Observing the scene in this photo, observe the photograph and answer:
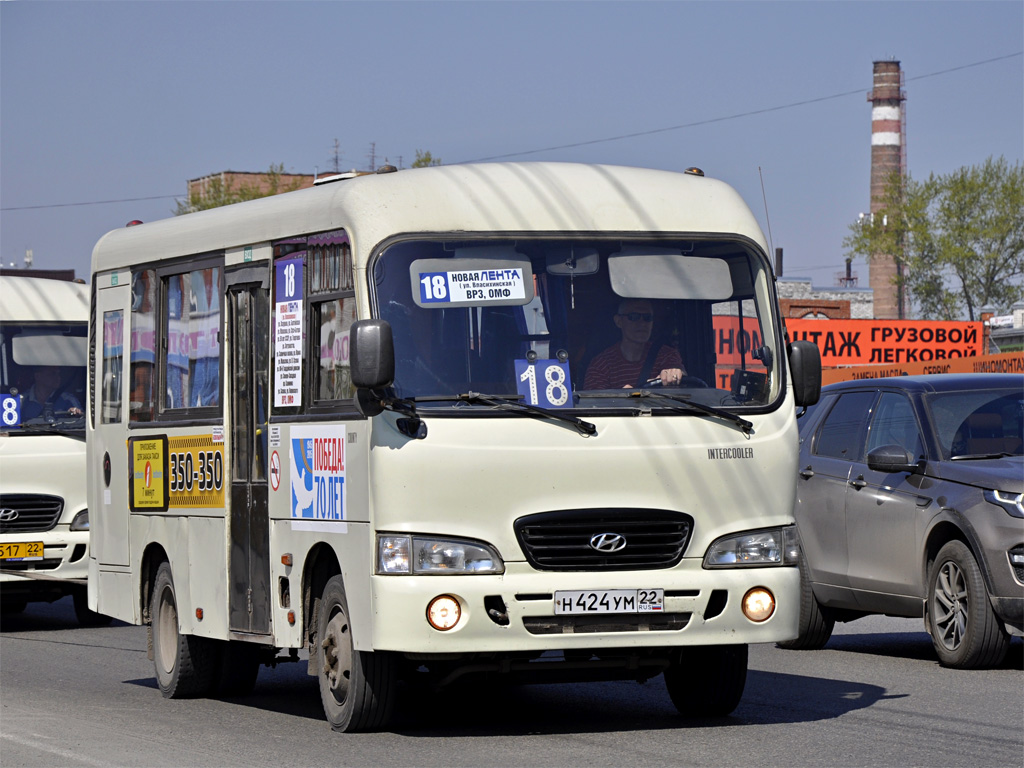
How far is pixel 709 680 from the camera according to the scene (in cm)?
920

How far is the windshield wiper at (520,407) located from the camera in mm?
8320

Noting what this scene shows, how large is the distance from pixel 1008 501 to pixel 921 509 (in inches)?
29.4

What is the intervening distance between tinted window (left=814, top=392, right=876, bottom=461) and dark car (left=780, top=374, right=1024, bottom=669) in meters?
0.01

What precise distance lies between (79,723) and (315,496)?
6.28 feet

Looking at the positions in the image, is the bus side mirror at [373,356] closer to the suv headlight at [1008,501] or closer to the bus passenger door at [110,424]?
the bus passenger door at [110,424]

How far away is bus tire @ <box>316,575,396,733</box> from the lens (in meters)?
8.55

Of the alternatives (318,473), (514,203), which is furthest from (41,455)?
(514,203)

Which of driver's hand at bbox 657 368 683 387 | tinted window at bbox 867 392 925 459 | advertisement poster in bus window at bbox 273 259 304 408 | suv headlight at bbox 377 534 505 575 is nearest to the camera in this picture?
suv headlight at bbox 377 534 505 575

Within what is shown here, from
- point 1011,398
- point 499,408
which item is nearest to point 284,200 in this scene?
point 499,408

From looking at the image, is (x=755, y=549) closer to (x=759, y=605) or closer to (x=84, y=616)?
(x=759, y=605)

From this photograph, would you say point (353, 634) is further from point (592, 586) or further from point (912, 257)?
point (912, 257)

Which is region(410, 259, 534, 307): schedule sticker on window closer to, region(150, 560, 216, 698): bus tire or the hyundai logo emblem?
the hyundai logo emblem

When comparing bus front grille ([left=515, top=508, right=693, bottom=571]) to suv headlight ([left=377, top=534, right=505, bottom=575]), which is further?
bus front grille ([left=515, top=508, right=693, bottom=571])

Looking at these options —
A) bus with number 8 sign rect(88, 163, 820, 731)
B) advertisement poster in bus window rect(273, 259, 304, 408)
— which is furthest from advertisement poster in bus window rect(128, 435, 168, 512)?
advertisement poster in bus window rect(273, 259, 304, 408)
